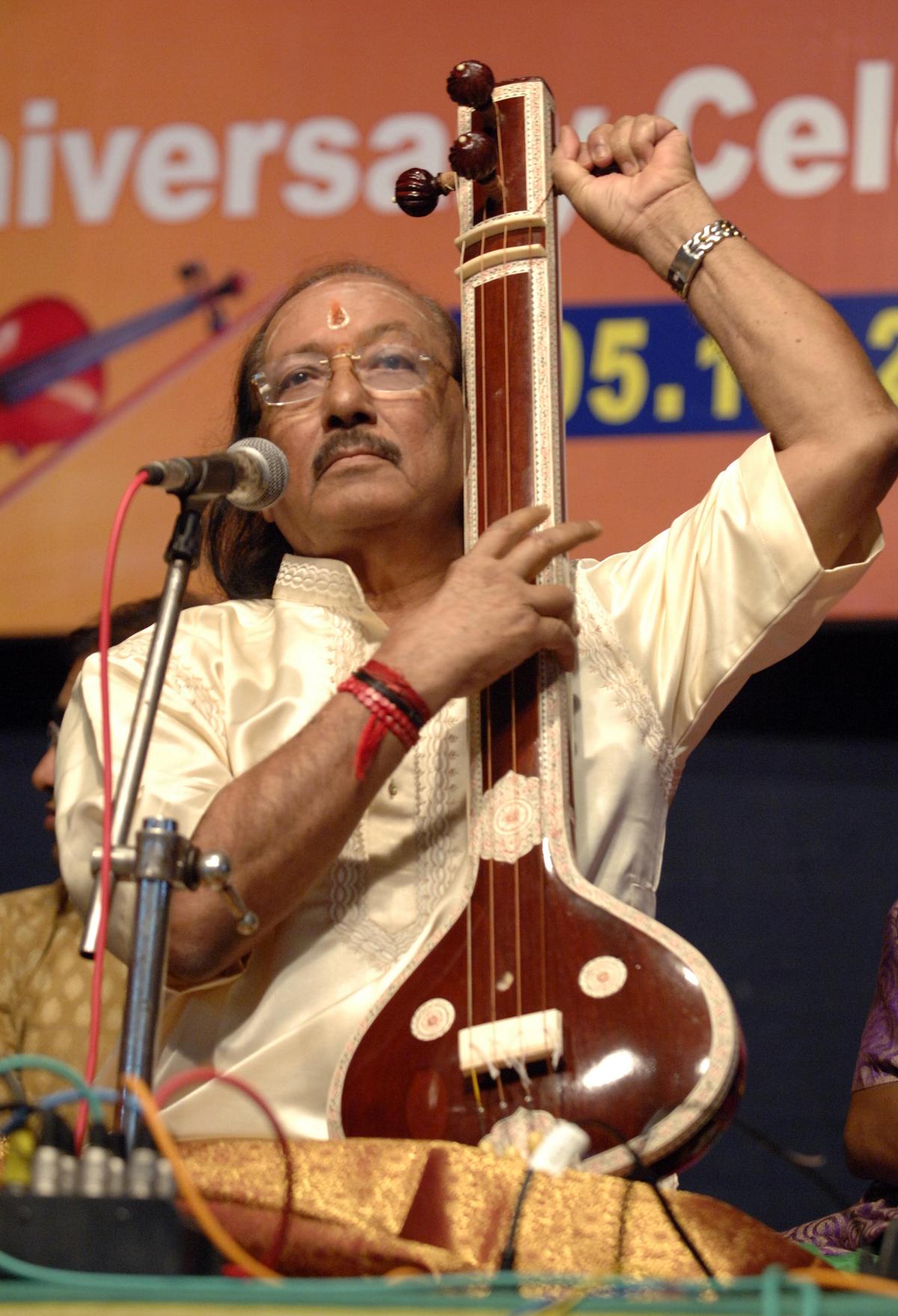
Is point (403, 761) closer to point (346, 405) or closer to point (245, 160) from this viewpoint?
point (346, 405)

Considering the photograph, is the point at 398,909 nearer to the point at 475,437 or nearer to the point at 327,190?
the point at 475,437

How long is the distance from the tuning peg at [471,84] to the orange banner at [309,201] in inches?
52.2

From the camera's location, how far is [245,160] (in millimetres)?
3748

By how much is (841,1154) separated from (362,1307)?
2519 millimetres

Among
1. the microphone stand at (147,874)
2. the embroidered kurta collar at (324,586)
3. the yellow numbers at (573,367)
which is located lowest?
the microphone stand at (147,874)

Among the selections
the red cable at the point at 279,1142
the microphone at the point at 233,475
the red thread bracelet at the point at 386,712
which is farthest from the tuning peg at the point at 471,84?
the red cable at the point at 279,1142

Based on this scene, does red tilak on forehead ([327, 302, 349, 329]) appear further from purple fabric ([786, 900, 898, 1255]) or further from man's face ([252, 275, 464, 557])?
purple fabric ([786, 900, 898, 1255])

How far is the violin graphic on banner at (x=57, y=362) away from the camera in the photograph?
12.3ft

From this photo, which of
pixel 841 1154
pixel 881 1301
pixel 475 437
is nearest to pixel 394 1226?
pixel 881 1301

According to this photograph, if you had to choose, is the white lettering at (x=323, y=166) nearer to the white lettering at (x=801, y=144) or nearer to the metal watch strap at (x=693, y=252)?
the white lettering at (x=801, y=144)

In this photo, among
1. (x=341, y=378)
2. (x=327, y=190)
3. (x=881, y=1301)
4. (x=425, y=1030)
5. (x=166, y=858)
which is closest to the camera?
(x=881, y=1301)

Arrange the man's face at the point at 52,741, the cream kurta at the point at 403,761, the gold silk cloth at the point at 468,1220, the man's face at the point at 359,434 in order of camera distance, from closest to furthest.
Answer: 1. the gold silk cloth at the point at 468,1220
2. the cream kurta at the point at 403,761
3. the man's face at the point at 359,434
4. the man's face at the point at 52,741

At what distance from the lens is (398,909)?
2072 mm

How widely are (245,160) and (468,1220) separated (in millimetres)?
2768
